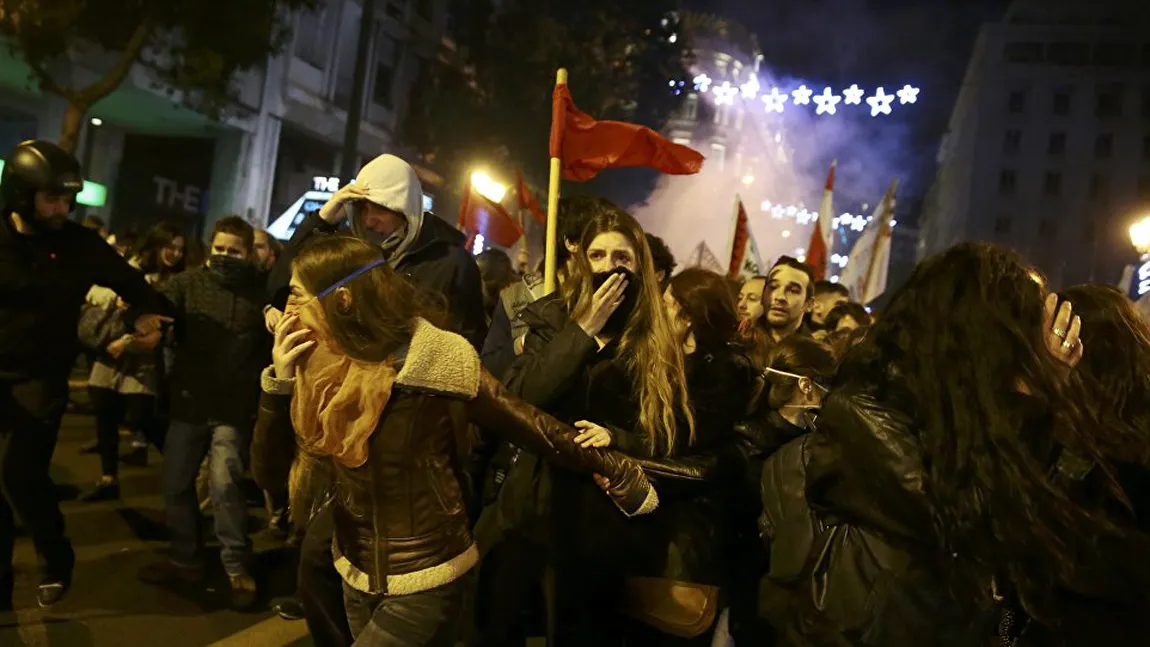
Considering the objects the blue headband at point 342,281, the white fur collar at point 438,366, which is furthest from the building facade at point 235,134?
the white fur collar at point 438,366

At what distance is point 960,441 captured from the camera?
2029 mm

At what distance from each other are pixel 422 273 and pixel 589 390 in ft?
4.14

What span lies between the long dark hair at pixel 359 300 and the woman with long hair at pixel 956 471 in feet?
4.15

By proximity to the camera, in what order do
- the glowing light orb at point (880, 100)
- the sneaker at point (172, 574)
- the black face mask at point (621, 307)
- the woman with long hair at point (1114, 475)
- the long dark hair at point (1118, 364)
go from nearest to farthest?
1. the woman with long hair at point (1114, 475)
2. the long dark hair at point (1118, 364)
3. the black face mask at point (621, 307)
4. the sneaker at point (172, 574)
5. the glowing light orb at point (880, 100)

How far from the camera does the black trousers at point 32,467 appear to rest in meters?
4.09

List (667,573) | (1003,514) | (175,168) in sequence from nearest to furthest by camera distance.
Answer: (1003,514), (667,573), (175,168)

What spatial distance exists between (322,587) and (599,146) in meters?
3.12

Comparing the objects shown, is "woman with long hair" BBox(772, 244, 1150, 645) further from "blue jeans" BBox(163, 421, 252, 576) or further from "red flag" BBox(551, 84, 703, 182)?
"blue jeans" BBox(163, 421, 252, 576)

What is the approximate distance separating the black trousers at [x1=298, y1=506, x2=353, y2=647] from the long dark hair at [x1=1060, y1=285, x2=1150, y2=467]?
2.68 metres

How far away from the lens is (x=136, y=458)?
800 cm

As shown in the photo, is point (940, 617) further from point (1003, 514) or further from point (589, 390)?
point (589, 390)

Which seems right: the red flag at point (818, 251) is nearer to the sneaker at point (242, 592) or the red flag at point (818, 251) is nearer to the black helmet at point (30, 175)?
the sneaker at point (242, 592)

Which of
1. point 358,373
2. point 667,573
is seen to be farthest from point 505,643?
point 358,373

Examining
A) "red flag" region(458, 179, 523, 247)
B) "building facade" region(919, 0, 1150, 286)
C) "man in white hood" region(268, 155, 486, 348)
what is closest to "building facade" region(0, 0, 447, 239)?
"red flag" region(458, 179, 523, 247)
